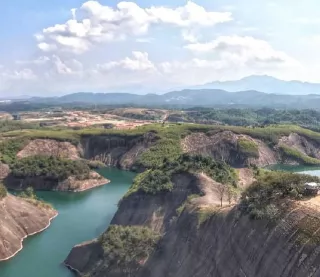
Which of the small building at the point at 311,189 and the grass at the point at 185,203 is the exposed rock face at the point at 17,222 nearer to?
the grass at the point at 185,203

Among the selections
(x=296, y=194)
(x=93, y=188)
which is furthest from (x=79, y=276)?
(x=93, y=188)

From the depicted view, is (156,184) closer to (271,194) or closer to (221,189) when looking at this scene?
(221,189)

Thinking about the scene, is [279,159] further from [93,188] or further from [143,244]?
[143,244]

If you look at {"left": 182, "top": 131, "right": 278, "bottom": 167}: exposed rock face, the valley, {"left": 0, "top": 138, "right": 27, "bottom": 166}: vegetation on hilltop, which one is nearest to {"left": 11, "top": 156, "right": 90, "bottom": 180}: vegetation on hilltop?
the valley

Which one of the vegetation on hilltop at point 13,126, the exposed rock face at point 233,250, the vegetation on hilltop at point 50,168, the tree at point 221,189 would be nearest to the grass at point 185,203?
the tree at point 221,189

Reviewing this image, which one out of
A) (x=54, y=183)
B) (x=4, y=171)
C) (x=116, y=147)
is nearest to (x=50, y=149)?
(x=116, y=147)

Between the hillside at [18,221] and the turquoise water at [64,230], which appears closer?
the turquoise water at [64,230]

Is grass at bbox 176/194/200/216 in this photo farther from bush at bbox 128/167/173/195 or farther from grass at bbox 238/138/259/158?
grass at bbox 238/138/259/158
